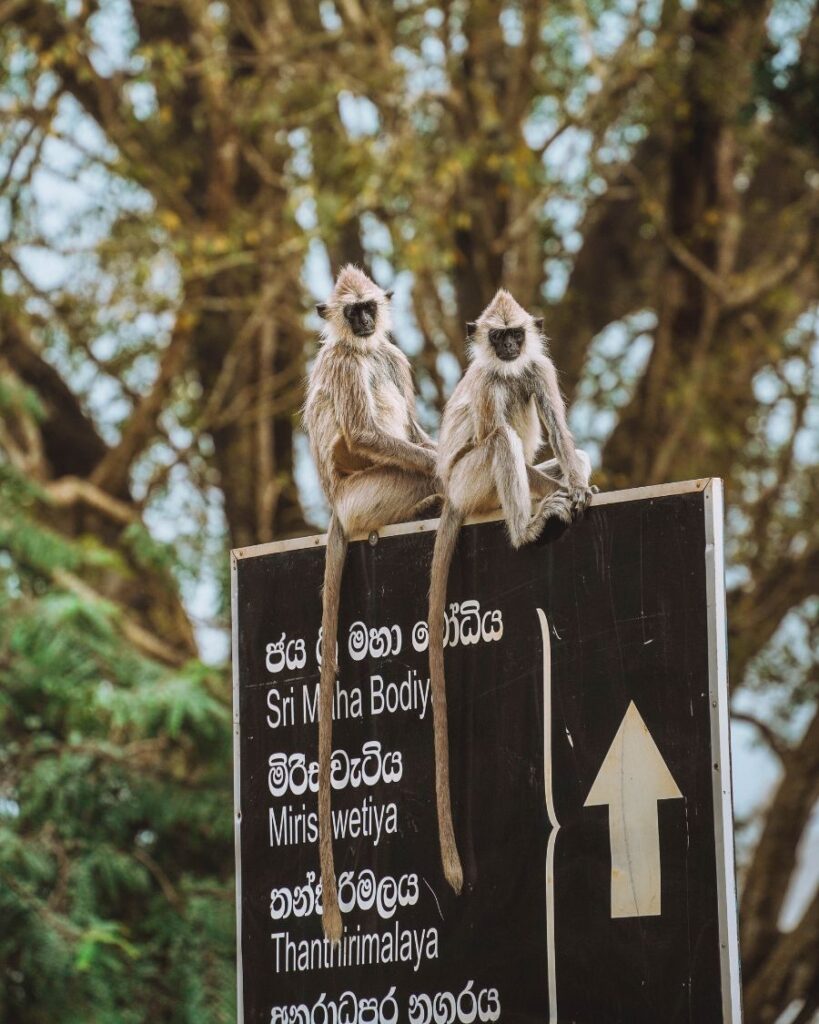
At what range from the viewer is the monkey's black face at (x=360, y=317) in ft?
17.8

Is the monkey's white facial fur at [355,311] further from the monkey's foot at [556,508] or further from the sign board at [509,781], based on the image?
the monkey's foot at [556,508]

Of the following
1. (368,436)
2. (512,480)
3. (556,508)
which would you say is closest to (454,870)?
(556,508)

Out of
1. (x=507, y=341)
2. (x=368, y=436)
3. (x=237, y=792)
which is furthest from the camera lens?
(x=368, y=436)

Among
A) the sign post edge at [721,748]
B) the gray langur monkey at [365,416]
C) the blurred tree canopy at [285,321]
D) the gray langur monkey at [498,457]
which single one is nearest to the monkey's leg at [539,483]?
the gray langur monkey at [498,457]

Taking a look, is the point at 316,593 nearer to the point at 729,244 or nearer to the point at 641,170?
the point at 729,244

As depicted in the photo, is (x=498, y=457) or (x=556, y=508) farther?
(x=498, y=457)

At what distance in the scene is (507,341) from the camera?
4.77 meters

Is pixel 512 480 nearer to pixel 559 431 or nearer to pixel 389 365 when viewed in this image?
pixel 559 431

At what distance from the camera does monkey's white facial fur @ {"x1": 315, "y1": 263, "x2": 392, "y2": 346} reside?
5414mm

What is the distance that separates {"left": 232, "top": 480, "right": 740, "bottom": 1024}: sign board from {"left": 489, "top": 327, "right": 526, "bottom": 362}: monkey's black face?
0.83 metres

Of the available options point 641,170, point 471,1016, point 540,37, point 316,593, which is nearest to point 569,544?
point 316,593

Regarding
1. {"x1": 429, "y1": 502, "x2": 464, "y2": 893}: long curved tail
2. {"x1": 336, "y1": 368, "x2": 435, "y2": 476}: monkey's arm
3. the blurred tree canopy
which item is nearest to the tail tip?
{"x1": 429, "y1": 502, "x2": 464, "y2": 893}: long curved tail

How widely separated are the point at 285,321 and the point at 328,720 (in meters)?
7.81

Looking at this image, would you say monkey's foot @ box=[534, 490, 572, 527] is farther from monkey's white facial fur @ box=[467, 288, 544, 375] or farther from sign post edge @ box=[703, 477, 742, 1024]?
monkey's white facial fur @ box=[467, 288, 544, 375]
